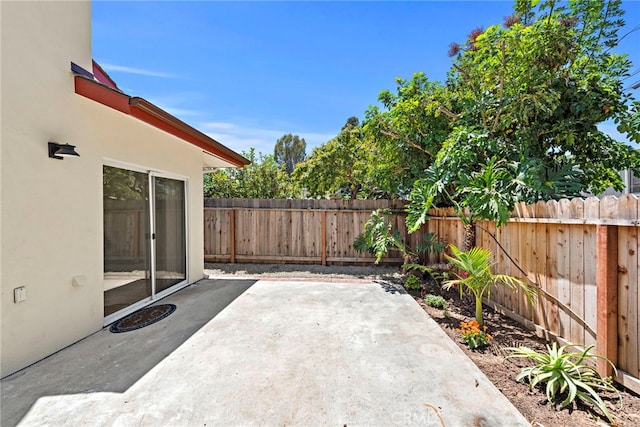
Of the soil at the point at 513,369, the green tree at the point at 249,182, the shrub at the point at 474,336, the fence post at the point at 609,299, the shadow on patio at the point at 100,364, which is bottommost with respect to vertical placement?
the soil at the point at 513,369

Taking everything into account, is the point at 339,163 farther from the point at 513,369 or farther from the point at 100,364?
the point at 100,364

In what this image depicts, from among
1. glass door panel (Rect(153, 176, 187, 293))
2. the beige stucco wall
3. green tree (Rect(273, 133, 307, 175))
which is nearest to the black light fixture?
the beige stucco wall

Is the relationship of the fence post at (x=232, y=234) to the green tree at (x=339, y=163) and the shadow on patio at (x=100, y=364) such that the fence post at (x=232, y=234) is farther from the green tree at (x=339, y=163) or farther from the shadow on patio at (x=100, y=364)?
the shadow on patio at (x=100, y=364)

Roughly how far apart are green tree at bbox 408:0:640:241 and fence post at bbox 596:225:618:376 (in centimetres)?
95

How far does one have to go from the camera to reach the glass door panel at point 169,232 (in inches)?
174

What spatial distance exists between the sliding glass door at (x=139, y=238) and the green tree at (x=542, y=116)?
13.6 feet

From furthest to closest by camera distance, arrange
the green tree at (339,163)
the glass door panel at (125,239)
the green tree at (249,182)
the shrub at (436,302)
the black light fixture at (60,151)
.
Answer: the green tree at (249,182) < the green tree at (339,163) < the shrub at (436,302) < the glass door panel at (125,239) < the black light fixture at (60,151)

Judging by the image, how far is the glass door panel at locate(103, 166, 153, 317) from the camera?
349 centimetres

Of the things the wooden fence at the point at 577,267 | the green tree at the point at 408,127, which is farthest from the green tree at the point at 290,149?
the wooden fence at the point at 577,267

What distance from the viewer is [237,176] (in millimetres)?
10031

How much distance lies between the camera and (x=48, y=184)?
266 centimetres

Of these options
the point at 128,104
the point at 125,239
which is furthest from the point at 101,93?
the point at 125,239

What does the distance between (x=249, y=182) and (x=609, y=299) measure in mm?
9354

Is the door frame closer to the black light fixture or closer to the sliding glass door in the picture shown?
the sliding glass door
